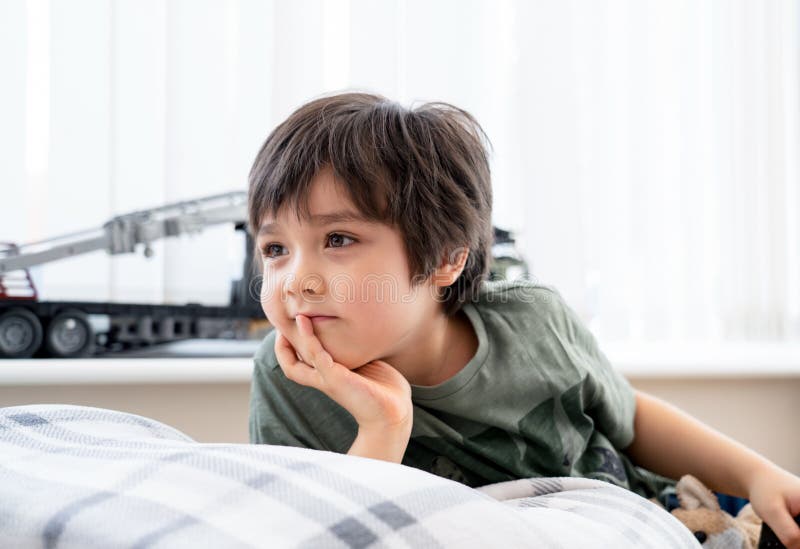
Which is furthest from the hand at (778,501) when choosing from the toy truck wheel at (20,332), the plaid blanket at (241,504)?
the toy truck wheel at (20,332)

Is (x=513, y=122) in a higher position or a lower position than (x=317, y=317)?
higher

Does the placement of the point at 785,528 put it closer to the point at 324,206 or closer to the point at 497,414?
the point at 497,414

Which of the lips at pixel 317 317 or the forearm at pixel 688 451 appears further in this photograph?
the forearm at pixel 688 451

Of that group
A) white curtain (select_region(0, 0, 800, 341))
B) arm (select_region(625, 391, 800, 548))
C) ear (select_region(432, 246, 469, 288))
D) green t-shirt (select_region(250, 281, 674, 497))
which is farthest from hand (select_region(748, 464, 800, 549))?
white curtain (select_region(0, 0, 800, 341))

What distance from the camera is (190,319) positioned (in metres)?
1.23

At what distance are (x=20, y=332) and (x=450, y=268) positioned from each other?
706 millimetres

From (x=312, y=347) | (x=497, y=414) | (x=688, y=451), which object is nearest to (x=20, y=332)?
(x=312, y=347)

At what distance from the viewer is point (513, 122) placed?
1.51 metres

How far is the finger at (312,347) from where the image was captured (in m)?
0.71

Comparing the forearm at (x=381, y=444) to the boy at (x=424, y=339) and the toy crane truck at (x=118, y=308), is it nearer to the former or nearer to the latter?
the boy at (x=424, y=339)

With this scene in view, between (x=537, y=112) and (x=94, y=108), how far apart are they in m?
0.85

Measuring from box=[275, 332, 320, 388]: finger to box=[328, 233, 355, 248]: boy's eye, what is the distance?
0.13 meters

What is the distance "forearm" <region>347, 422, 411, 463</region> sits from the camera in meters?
0.71

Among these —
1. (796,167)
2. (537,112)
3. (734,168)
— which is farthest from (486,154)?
(796,167)
